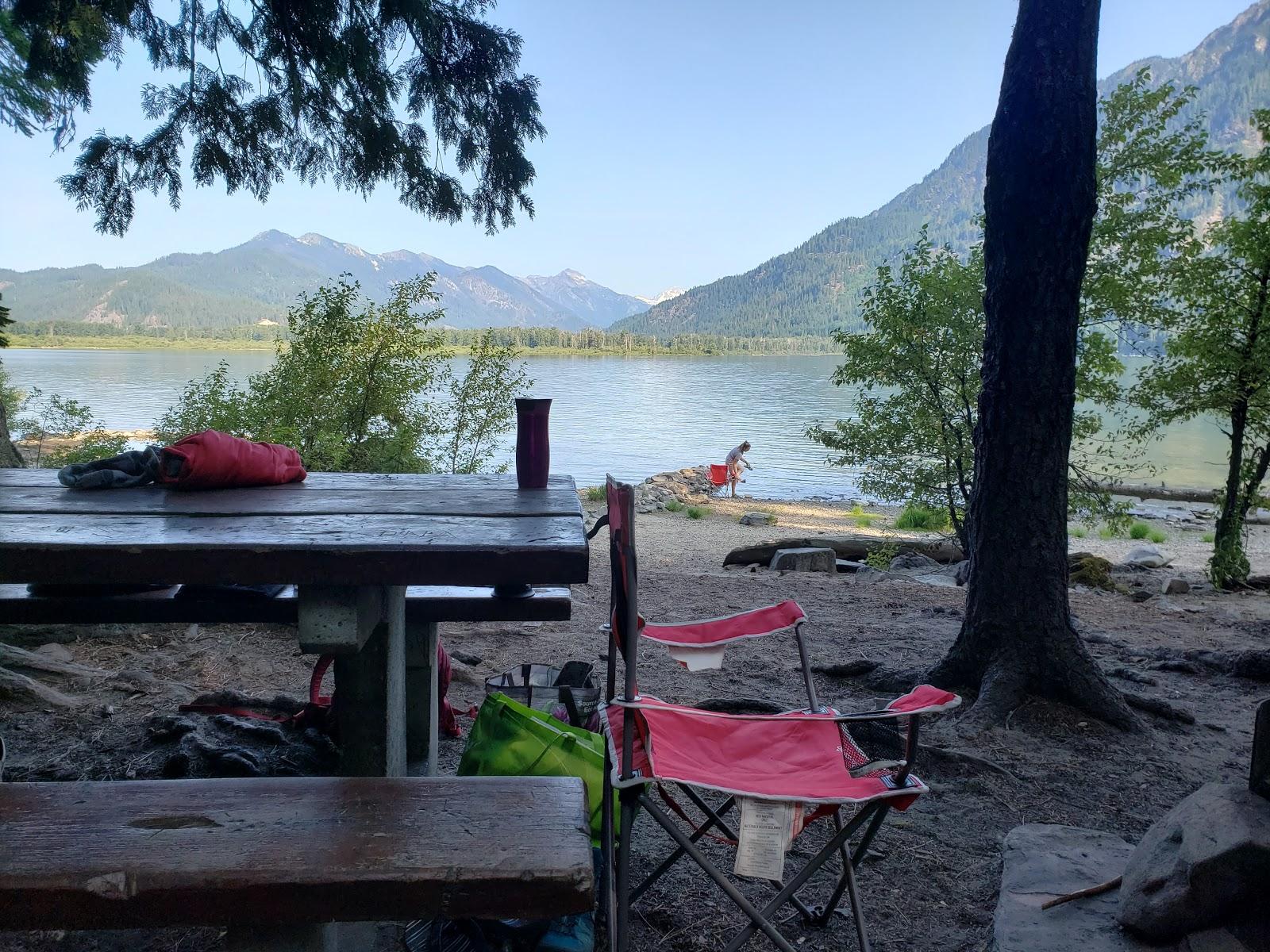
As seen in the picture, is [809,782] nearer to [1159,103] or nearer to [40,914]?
[40,914]

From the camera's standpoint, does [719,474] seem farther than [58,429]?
Yes

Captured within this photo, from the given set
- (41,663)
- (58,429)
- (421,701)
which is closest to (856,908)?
(421,701)

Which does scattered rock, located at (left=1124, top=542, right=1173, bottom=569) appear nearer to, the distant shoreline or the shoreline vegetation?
the shoreline vegetation

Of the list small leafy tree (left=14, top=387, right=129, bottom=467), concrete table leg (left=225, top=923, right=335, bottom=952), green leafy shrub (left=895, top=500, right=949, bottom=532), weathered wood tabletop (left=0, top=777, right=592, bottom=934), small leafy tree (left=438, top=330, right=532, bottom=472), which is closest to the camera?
weathered wood tabletop (left=0, top=777, right=592, bottom=934)

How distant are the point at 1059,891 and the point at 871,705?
165 centimetres

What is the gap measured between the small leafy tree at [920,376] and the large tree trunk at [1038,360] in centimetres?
429

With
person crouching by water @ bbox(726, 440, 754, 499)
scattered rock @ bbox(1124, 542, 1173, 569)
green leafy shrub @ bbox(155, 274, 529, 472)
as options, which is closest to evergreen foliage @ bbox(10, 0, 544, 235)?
green leafy shrub @ bbox(155, 274, 529, 472)

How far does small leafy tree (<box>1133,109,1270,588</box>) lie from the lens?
6879 mm

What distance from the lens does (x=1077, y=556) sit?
777 centimetres

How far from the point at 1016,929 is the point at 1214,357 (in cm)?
694

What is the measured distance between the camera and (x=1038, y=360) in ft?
10.6

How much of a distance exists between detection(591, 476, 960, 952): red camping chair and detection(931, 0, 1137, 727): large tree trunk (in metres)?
1.51

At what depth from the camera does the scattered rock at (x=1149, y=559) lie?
29.7 ft

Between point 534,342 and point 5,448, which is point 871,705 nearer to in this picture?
point 5,448
